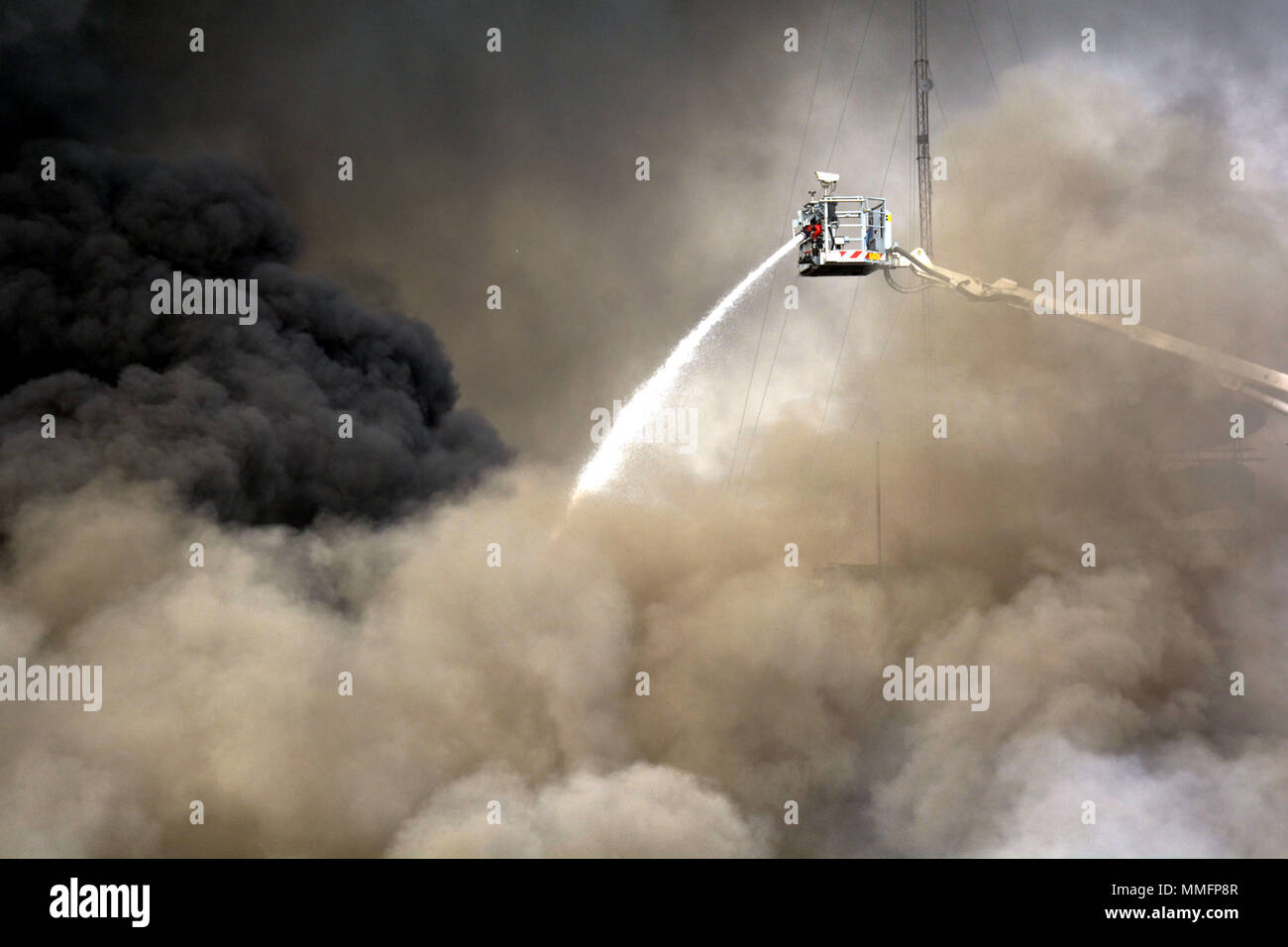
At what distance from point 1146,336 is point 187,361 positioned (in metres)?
19.7

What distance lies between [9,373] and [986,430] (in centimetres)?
2150

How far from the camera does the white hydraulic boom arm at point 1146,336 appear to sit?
15.1 meters

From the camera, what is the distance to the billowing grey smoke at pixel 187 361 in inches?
867

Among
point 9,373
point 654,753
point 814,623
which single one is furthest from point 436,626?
point 9,373

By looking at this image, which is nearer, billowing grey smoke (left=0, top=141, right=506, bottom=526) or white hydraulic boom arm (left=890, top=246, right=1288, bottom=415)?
white hydraulic boom arm (left=890, top=246, right=1288, bottom=415)

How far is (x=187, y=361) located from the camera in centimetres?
2378

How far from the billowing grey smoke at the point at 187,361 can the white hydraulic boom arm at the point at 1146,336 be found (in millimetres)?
14354

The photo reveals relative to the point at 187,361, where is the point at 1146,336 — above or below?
below

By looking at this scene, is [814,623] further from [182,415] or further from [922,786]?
[182,415]

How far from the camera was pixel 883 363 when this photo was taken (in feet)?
83.7

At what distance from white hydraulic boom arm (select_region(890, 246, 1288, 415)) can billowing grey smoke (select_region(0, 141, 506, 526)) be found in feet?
47.1

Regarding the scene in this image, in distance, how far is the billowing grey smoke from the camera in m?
22.0

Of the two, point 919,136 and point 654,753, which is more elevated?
point 919,136

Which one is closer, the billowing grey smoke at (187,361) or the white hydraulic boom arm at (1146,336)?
the white hydraulic boom arm at (1146,336)
